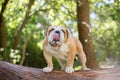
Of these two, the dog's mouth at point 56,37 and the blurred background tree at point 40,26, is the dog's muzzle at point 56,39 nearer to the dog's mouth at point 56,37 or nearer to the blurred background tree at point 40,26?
the dog's mouth at point 56,37

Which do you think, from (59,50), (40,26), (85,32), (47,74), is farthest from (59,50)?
(40,26)

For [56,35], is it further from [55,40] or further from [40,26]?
[40,26]

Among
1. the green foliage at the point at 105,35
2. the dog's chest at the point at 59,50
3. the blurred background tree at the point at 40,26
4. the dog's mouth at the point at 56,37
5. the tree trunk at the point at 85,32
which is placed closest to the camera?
the dog's mouth at the point at 56,37

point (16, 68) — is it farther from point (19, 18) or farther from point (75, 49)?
point (19, 18)

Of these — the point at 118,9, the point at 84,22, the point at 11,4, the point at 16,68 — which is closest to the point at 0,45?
the point at 11,4

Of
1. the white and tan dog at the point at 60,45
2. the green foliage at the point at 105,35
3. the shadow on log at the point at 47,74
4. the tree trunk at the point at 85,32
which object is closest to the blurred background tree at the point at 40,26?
the green foliage at the point at 105,35

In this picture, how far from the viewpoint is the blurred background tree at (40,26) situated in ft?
33.8

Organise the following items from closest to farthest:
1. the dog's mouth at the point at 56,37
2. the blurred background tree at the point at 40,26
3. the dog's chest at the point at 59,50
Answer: the dog's mouth at the point at 56,37 < the dog's chest at the point at 59,50 < the blurred background tree at the point at 40,26

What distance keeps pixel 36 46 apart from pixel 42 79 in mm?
8245

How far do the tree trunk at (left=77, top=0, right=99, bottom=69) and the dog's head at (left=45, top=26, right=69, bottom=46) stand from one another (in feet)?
14.0

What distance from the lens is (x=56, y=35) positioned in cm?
460

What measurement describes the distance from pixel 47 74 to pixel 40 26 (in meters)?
9.66

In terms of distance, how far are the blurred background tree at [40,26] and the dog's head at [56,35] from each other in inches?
163

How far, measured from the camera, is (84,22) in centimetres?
901
